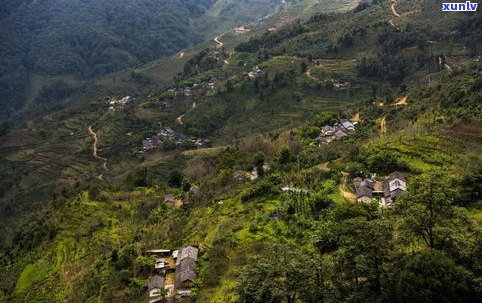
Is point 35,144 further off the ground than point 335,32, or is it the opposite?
point 335,32

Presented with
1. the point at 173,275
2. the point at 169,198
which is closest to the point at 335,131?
the point at 169,198

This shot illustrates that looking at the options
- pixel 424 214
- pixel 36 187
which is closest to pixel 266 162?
pixel 424 214

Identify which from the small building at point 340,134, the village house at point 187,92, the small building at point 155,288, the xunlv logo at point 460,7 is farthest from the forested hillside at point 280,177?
the xunlv logo at point 460,7

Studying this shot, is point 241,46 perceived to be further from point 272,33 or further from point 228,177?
point 228,177

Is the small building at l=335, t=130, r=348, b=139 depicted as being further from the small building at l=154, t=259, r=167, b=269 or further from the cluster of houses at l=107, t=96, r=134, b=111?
the cluster of houses at l=107, t=96, r=134, b=111

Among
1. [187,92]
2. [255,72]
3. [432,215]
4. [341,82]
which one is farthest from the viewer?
[187,92]

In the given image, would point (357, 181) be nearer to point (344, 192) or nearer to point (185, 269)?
point (344, 192)

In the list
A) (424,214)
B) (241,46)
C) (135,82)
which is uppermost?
(424,214)
